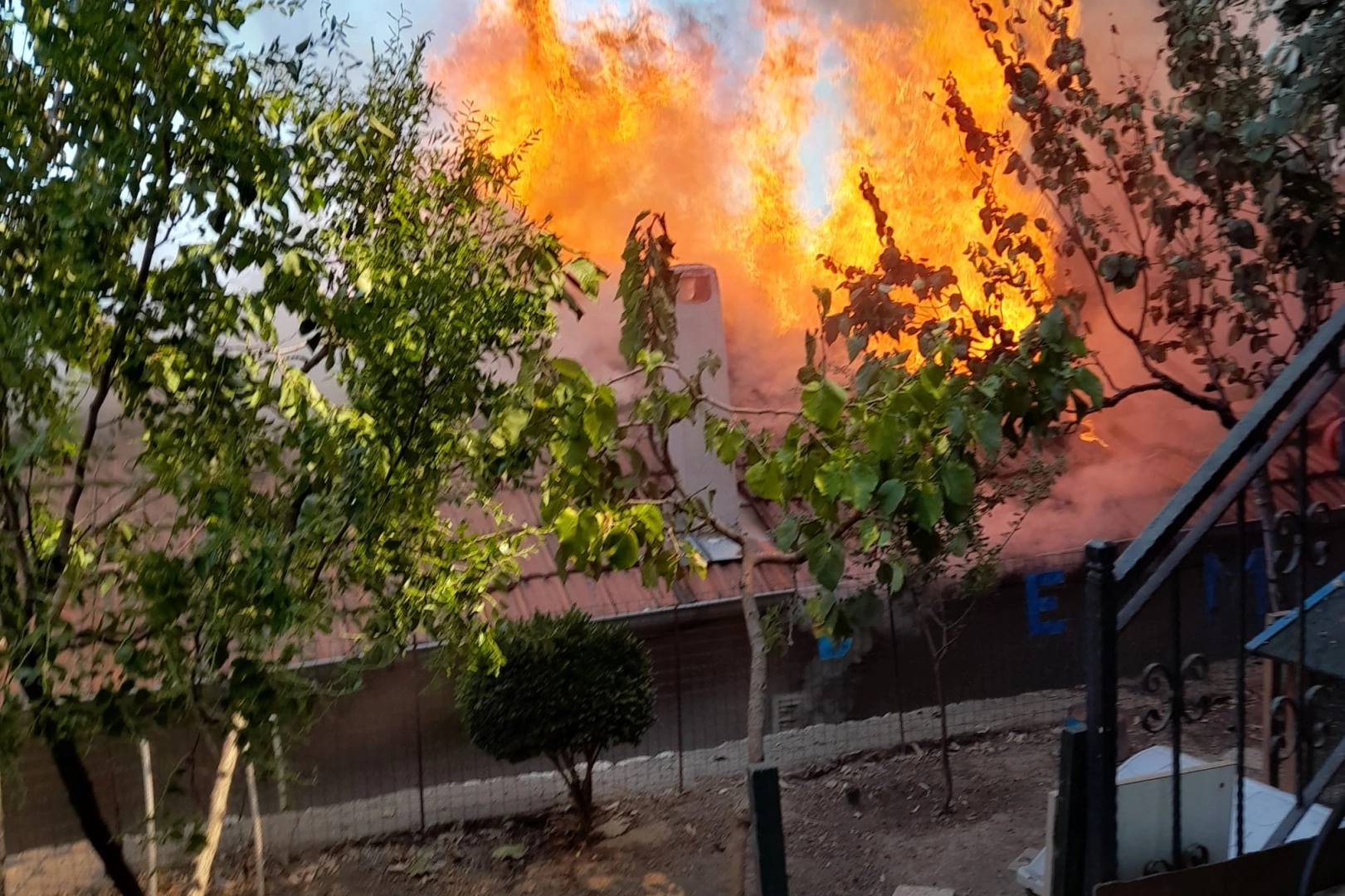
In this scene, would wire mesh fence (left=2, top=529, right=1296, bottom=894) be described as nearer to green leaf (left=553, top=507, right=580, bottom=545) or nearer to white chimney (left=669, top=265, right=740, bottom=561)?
white chimney (left=669, top=265, right=740, bottom=561)

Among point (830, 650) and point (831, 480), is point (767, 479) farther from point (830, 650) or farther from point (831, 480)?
point (830, 650)

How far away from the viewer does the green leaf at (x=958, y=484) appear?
2525mm

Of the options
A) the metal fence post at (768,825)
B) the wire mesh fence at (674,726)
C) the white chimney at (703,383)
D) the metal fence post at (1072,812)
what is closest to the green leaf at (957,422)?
the metal fence post at (1072,812)

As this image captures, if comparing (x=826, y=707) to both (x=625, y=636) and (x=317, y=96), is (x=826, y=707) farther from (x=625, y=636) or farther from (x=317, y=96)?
(x=317, y=96)

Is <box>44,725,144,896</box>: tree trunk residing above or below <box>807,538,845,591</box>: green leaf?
below

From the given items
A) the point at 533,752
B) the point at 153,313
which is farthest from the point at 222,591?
the point at 533,752

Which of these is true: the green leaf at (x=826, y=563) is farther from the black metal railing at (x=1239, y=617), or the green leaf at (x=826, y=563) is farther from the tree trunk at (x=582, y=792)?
the tree trunk at (x=582, y=792)

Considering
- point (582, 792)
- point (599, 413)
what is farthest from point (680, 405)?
point (582, 792)

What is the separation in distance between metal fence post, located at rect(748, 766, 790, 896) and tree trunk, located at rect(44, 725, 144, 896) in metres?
1.59

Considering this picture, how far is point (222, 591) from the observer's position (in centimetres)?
200

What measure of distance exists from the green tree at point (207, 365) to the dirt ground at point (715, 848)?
2642mm

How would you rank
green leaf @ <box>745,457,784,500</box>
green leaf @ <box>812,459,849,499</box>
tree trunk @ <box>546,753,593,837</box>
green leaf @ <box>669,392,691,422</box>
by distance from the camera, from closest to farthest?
1. green leaf @ <box>812,459,849,499</box>
2. green leaf @ <box>745,457,784,500</box>
3. green leaf @ <box>669,392,691,422</box>
4. tree trunk @ <box>546,753,593,837</box>

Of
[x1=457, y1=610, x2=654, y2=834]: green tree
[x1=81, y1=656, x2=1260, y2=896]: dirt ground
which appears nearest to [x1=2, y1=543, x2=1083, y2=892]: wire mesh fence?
[x1=81, y1=656, x2=1260, y2=896]: dirt ground

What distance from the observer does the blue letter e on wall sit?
702 cm
